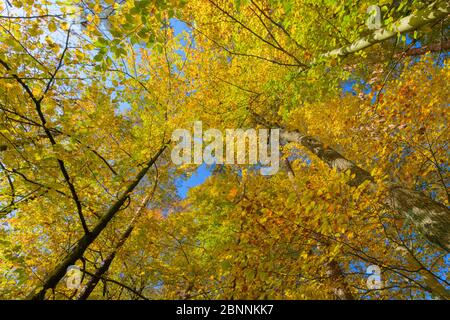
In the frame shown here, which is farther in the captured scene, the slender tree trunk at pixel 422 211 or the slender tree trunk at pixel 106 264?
the slender tree trunk at pixel 106 264

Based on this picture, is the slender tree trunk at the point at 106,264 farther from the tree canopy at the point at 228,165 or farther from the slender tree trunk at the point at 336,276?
the slender tree trunk at the point at 336,276

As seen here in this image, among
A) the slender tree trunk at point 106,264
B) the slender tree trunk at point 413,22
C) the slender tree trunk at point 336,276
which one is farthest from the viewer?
the slender tree trunk at point 106,264

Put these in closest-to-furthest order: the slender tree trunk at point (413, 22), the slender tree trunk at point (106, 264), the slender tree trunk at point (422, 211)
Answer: the slender tree trunk at point (413, 22), the slender tree trunk at point (422, 211), the slender tree trunk at point (106, 264)

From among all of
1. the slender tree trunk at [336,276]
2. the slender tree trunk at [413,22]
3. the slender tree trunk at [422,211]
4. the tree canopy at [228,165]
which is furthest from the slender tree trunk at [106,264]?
the slender tree trunk at [413,22]

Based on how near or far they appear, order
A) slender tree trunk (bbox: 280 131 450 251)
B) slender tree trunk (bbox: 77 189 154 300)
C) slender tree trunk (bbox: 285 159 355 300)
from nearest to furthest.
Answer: slender tree trunk (bbox: 280 131 450 251) < slender tree trunk (bbox: 285 159 355 300) < slender tree trunk (bbox: 77 189 154 300)

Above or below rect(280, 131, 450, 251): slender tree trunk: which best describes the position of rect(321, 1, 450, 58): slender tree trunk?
above

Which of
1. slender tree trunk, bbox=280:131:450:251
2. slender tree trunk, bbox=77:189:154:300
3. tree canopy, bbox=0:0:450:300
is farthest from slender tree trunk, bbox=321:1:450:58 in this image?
slender tree trunk, bbox=77:189:154:300

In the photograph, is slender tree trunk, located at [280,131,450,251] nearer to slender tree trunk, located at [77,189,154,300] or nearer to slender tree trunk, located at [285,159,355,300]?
slender tree trunk, located at [285,159,355,300]

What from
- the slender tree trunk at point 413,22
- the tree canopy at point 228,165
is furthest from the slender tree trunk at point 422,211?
the slender tree trunk at point 413,22

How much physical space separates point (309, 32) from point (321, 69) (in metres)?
0.97

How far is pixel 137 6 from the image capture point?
1944 millimetres

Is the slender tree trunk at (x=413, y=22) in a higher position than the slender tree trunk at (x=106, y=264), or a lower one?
higher

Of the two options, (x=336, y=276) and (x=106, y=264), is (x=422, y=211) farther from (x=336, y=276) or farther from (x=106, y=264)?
(x=106, y=264)
